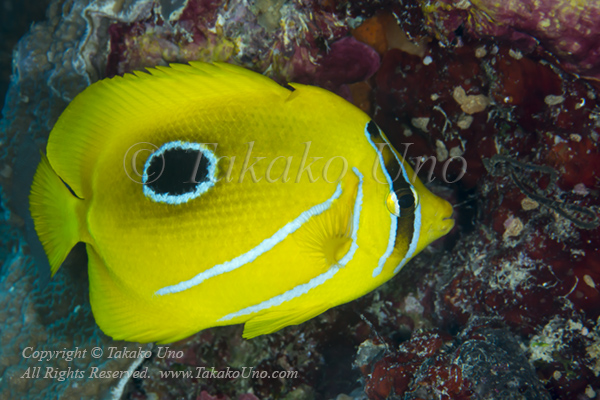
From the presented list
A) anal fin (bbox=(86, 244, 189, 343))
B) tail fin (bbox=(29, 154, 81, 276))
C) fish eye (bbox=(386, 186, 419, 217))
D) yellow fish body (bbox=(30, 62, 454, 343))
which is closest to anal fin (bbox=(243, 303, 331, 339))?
yellow fish body (bbox=(30, 62, 454, 343))

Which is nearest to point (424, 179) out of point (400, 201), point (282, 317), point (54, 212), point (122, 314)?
point (400, 201)

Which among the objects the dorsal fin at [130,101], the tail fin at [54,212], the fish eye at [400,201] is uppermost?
the dorsal fin at [130,101]

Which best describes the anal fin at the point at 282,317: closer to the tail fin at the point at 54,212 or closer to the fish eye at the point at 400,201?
the fish eye at the point at 400,201

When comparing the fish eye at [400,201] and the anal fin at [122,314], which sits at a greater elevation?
the fish eye at [400,201]

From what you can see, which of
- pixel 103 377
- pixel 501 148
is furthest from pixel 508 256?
pixel 103 377

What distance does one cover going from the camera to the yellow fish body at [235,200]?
5.45 ft

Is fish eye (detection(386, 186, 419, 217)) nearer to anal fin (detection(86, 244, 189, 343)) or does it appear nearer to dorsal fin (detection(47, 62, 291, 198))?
dorsal fin (detection(47, 62, 291, 198))

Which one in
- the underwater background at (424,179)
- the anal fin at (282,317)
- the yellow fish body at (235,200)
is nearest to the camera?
the yellow fish body at (235,200)

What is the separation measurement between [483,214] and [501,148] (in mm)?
489

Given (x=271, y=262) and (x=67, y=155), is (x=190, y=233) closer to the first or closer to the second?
(x=271, y=262)

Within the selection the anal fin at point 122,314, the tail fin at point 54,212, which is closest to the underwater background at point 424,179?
the tail fin at point 54,212

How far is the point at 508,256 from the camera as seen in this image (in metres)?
2.25

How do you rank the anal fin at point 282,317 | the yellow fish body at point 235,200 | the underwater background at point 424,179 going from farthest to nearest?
the underwater background at point 424,179
the anal fin at point 282,317
the yellow fish body at point 235,200

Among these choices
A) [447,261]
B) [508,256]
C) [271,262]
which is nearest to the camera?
[271,262]
